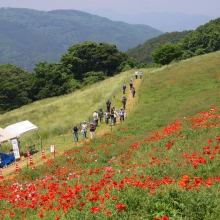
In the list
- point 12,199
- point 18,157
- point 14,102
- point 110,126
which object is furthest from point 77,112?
point 14,102

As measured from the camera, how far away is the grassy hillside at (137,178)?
634cm

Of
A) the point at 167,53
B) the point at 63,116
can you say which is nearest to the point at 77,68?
the point at 167,53

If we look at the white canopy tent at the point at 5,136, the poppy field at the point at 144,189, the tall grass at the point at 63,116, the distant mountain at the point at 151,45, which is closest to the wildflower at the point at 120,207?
the poppy field at the point at 144,189

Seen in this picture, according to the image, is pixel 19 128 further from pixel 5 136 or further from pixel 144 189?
pixel 144 189

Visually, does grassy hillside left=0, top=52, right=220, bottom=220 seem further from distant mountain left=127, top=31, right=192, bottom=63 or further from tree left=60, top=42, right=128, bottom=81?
distant mountain left=127, top=31, right=192, bottom=63

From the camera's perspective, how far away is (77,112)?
1459 inches

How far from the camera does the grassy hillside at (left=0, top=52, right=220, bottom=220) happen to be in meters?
6.34

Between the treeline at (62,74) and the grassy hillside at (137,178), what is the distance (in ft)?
159

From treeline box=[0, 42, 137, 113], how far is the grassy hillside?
159 ft

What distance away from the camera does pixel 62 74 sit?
76375mm

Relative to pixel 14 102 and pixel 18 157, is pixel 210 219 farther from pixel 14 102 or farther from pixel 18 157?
pixel 14 102

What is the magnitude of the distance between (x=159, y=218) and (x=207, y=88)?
27.9 metres

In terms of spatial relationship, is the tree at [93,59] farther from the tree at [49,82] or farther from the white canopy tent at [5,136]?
the white canopy tent at [5,136]

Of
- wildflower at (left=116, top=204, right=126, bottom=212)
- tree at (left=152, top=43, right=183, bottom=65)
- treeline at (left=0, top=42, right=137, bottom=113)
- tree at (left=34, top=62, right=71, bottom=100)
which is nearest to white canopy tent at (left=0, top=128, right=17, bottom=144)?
wildflower at (left=116, top=204, right=126, bottom=212)
